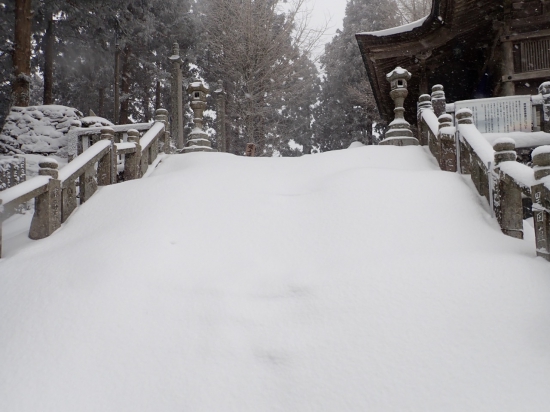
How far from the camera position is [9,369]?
261 centimetres

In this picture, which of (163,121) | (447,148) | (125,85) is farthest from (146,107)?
(447,148)

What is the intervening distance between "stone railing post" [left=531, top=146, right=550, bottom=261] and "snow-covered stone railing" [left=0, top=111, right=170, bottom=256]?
→ 4.69 metres

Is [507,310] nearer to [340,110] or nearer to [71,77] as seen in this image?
[71,77]

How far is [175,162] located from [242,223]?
371cm

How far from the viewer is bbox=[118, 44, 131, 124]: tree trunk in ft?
75.0

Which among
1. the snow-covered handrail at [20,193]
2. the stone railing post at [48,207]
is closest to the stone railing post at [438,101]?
the stone railing post at [48,207]

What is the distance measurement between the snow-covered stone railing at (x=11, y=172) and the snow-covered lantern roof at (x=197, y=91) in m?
3.54

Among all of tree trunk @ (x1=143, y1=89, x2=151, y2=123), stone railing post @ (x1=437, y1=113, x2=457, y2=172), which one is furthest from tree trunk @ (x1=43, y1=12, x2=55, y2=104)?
stone railing post @ (x1=437, y1=113, x2=457, y2=172)

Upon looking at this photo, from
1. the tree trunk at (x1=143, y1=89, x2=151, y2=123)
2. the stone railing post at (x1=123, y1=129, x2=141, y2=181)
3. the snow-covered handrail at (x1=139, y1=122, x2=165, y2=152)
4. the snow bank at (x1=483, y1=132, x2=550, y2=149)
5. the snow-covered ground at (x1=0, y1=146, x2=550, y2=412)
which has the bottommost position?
the snow-covered ground at (x1=0, y1=146, x2=550, y2=412)

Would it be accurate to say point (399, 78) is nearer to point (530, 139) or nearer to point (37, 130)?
point (530, 139)

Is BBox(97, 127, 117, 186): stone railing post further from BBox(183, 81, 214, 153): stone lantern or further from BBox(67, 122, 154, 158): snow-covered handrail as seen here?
BBox(183, 81, 214, 153): stone lantern

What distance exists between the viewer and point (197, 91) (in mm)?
9086

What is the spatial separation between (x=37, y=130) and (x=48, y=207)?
6698 millimetres

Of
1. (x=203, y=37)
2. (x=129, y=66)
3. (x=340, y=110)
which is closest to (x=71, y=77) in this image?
(x=129, y=66)
